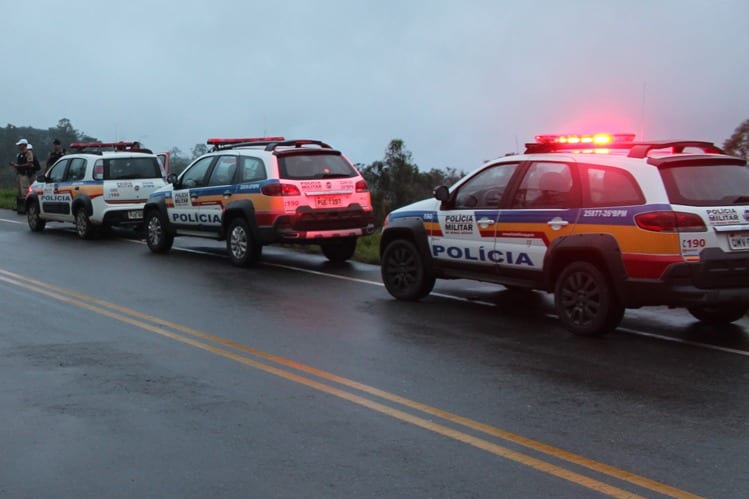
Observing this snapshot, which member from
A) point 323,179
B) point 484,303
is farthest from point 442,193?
point 323,179

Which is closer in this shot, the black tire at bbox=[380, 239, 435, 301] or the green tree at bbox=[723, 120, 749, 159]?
the black tire at bbox=[380, 239, 435, 301]

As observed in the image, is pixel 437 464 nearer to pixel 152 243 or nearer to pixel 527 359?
pixel 527 359

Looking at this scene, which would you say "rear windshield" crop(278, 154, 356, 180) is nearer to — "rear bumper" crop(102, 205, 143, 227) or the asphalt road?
the asphalt road

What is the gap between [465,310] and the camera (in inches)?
408

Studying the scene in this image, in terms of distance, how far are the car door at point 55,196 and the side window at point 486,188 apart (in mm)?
11261

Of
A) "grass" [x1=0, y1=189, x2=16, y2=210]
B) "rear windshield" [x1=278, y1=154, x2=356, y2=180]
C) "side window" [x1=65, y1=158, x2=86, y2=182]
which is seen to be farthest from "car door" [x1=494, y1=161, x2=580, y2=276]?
"grass" [x1=0, y1=189, x2=16, y2=210]

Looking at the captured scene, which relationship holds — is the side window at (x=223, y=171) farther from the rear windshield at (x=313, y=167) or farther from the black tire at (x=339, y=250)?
the black tire at (x=339, y=250)

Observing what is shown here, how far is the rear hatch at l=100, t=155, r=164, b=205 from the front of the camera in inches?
728

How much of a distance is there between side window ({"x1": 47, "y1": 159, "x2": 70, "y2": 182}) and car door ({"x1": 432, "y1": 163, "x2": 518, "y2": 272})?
11.7m

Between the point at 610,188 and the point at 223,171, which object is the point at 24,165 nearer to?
the point at 223,171

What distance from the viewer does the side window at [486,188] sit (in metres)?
9.92

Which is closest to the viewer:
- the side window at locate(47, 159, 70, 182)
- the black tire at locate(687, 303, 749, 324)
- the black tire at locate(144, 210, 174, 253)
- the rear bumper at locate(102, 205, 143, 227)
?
the black tire at locate(687, 303, 749, 324)

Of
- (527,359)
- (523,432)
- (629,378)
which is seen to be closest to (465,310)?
(527,359)

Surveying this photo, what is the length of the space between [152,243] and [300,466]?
11756mm
